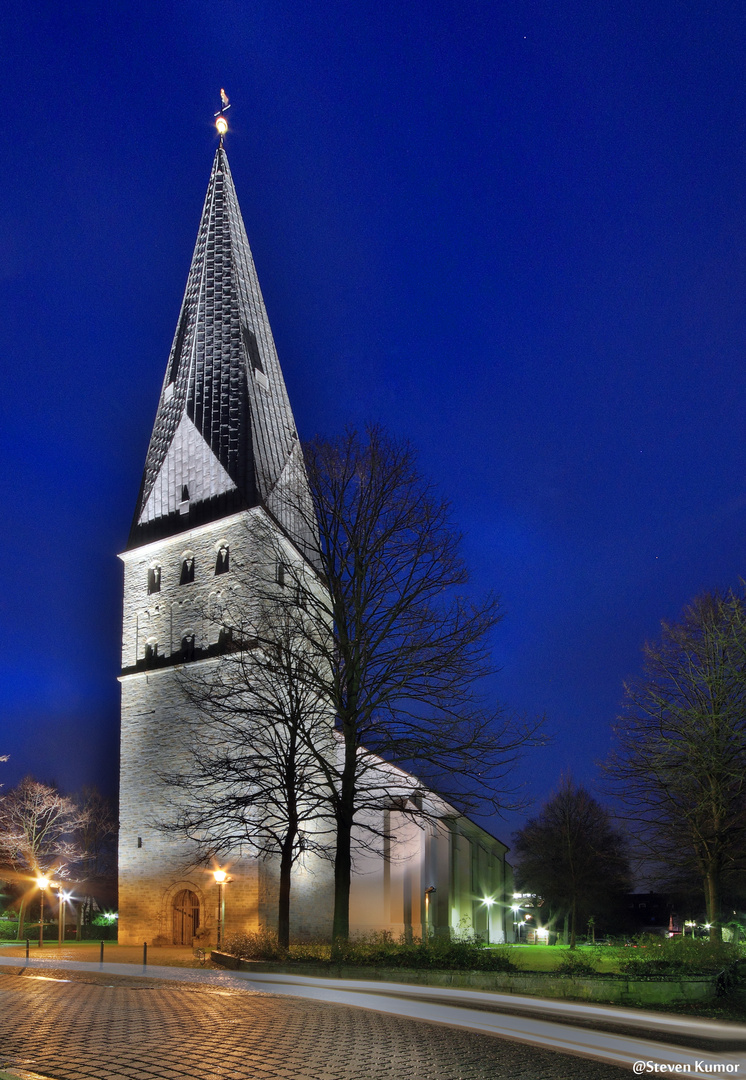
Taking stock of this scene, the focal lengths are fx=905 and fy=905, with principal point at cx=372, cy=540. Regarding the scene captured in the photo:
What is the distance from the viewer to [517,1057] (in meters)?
8.43

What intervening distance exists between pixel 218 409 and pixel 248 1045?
31619 mm

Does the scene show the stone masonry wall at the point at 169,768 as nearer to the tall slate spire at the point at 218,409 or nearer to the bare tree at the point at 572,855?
the tall slate spire at the point at 218,409

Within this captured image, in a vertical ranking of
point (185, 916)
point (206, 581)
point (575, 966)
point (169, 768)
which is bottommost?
point (185, 916)

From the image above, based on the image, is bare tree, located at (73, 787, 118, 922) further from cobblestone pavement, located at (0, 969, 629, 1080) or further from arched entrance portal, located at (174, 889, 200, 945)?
cobblestone pavement, located at (0, 969, 629, 1080)

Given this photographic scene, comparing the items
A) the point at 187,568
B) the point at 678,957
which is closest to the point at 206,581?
the point at 187,568

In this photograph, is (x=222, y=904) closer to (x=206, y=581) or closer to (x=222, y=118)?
(x=206, y=581)

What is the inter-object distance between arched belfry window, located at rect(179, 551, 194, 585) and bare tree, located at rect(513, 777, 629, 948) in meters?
31.8

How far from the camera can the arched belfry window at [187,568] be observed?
37.3m

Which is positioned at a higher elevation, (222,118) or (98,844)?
(222,118)

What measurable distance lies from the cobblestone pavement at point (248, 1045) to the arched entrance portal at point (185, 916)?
21981 mm

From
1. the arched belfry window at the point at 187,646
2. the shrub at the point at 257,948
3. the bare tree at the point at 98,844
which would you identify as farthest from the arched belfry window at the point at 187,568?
the bare tree at the point at 98,844

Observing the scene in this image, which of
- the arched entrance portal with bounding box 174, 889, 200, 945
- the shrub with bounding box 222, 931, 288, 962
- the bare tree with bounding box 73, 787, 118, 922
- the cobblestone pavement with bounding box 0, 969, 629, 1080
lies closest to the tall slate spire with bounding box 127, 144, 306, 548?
the arched entrance portal with bounding box 174, 889, 200, 945

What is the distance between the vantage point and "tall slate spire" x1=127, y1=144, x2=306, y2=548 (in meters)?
36.8

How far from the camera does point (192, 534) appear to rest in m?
37.3
